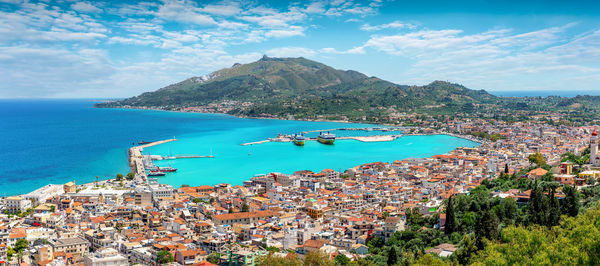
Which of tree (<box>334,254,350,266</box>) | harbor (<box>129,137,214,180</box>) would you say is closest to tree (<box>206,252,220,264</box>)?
tree (<box>334,254,350,266</box>)

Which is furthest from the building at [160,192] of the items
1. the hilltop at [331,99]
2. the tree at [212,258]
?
the hilltop at [331,99]

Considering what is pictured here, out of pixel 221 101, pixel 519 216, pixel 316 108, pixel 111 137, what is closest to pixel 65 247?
pixel 519 216

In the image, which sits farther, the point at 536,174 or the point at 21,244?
the point at 536,174

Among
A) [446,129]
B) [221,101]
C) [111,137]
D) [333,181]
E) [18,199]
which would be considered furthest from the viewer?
[221,101]

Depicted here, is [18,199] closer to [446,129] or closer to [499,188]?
[499,188]

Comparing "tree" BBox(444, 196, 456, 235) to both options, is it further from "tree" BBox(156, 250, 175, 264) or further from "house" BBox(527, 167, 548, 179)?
"tree" BBox(156, 250, 175, 264)

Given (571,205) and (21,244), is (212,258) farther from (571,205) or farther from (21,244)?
(571,205)

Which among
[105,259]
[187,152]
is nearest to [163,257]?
[105,259]
